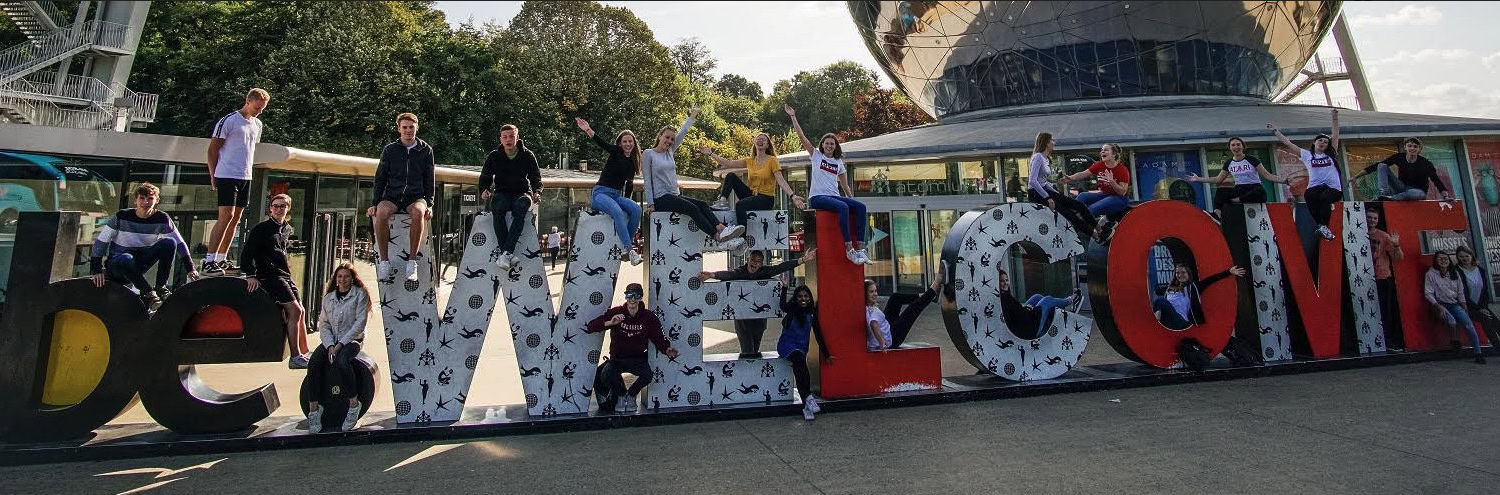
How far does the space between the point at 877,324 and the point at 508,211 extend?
444 centimetres

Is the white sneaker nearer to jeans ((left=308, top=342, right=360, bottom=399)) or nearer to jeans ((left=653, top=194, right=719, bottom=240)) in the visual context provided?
jeans ((left=653, top=194, right=719, bottom=240))

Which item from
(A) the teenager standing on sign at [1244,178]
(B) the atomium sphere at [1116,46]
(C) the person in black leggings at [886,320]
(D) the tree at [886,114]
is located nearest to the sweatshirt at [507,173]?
(C) the person in black leggings at [886,320]

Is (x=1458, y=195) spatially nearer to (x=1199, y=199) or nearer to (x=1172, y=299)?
(x=1199, y=199)

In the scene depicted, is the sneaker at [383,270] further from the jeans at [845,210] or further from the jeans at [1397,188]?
the jeans at [1397,188]

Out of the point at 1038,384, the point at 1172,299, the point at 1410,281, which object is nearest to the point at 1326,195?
the point at 1410,281

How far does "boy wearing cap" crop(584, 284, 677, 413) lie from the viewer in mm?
6551

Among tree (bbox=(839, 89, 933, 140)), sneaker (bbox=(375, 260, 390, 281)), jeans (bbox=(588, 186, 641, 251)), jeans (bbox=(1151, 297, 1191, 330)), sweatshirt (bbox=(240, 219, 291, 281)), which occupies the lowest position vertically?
jeans (bbox=(1151, 297, 1191, 330))

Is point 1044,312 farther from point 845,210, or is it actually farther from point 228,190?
point 228,190

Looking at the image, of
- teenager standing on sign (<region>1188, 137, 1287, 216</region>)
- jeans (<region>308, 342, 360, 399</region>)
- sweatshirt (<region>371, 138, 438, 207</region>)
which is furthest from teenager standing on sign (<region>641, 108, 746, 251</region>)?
teenager standing on sign (<region>1188, 137, 1287, 216</region>)

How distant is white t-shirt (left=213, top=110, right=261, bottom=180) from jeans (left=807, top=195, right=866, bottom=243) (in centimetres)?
617

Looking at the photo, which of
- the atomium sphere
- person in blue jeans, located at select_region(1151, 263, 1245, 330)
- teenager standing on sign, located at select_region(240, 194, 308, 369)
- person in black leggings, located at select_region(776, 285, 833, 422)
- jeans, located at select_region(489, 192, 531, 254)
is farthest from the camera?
the atomium sphere

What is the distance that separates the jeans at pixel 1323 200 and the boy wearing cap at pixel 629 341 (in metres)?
9.69

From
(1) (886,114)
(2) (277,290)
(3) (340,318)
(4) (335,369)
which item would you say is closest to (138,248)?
(2) (277,290)

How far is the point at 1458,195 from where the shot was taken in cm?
1444
